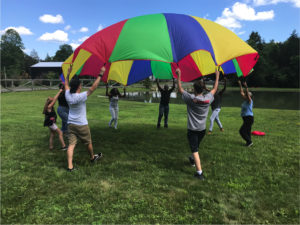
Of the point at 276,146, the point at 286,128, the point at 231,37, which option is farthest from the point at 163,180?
the point at 286,128

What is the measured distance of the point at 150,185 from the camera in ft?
11.8

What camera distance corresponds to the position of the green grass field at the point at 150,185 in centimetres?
283

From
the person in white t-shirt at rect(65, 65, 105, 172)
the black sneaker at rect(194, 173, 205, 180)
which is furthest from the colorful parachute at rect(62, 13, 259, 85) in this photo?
the black sneaker at rect(194, 173, 205, 180)

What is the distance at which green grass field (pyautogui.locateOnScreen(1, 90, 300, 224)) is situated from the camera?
2.83 m

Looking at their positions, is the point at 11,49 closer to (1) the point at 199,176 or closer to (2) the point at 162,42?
(2) the point at 162,42

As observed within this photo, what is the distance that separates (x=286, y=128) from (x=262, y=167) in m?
5.62

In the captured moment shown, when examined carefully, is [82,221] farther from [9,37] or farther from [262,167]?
[9,37]

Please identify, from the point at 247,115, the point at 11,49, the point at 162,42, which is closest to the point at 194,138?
the point at 162,42

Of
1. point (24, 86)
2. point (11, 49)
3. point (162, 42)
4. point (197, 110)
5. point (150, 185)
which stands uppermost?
point (11, 49)

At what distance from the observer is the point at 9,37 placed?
80.2 meters

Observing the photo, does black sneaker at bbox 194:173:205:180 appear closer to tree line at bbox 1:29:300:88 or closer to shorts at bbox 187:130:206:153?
shorts at bbox 187:130:206:153

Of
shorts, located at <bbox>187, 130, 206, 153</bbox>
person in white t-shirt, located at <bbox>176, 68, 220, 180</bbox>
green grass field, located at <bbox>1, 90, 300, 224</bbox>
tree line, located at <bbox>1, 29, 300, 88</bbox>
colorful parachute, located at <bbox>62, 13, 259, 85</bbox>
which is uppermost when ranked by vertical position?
tree line, located at <bbox>1, 29, 300, 88</bbox>

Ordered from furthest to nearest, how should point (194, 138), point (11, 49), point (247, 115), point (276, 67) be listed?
point (11, 49), point (276, 67), point (247, 115), point (194, 138)

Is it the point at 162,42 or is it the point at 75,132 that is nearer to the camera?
the point at 162,42
